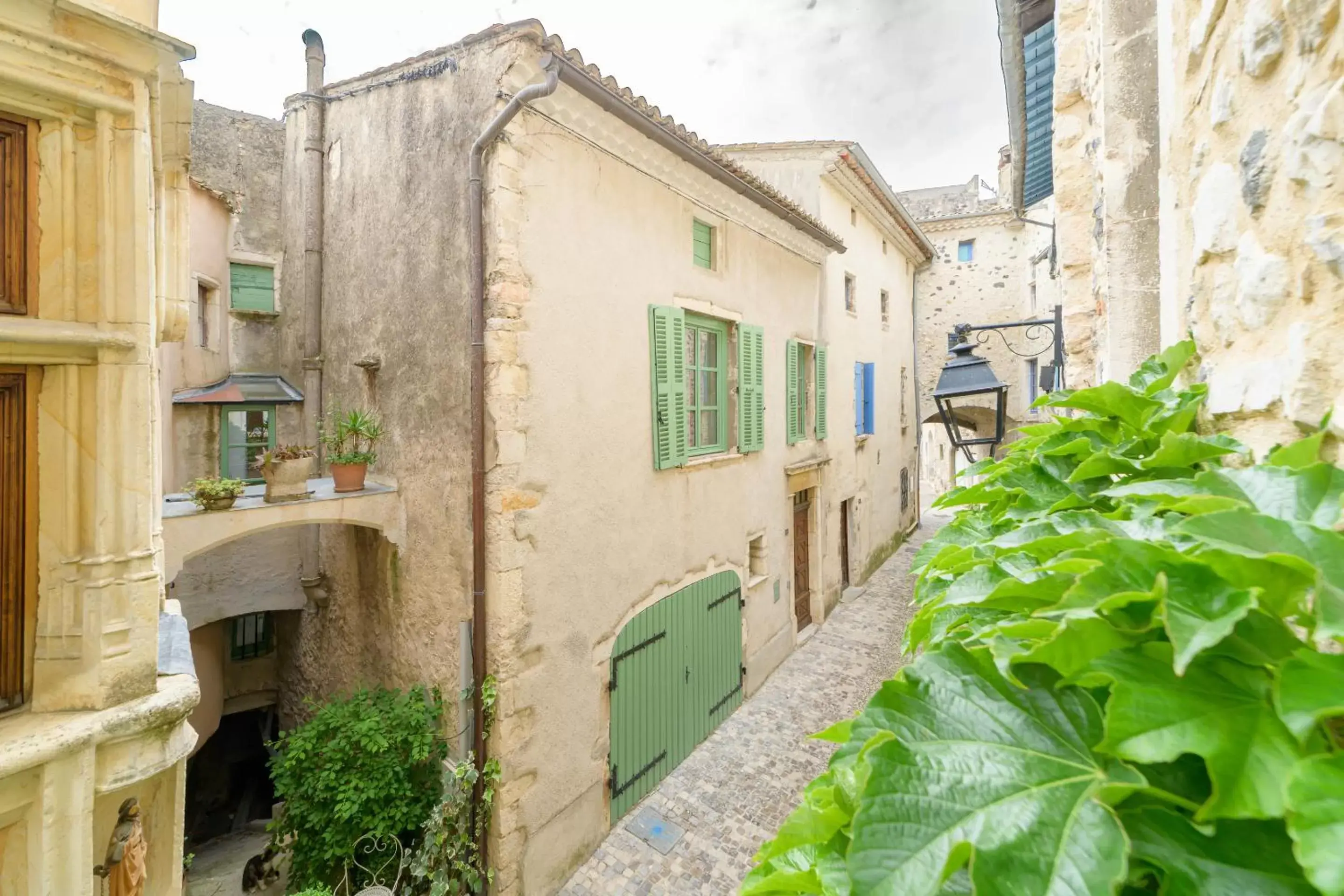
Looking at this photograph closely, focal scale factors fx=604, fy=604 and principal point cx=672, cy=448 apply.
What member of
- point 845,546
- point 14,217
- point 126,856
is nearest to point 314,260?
point 14,217

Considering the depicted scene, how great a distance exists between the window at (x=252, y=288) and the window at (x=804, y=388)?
7352mm

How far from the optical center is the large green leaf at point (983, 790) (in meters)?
0.48

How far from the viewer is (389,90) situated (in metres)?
5.43

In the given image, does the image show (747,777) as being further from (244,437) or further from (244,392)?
(244,392)

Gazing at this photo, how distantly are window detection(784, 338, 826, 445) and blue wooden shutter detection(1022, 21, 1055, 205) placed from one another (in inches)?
126

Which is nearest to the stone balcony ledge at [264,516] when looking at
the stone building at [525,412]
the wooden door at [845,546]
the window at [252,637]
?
the stone building at [525,412]

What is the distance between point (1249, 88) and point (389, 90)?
20.3ft

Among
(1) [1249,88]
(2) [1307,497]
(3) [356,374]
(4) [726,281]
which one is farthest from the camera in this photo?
(4) [726,281]

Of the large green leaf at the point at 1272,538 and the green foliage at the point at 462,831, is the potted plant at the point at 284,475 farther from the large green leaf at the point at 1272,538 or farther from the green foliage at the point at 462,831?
the large green leaf at the point at 1272,538

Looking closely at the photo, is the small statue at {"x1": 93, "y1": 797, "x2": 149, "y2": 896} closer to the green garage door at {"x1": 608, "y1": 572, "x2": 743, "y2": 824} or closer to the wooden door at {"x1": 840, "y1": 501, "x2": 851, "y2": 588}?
the green garage door at {"x1": 608, "y1": 572, "x2": 743, "y2": 824}

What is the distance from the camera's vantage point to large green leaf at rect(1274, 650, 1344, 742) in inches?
18.0

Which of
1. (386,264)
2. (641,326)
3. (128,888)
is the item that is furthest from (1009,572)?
(386,264)

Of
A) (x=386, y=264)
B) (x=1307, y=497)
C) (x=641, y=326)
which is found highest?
(x=386, y=264)

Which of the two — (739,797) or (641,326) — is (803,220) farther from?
(739,797)
